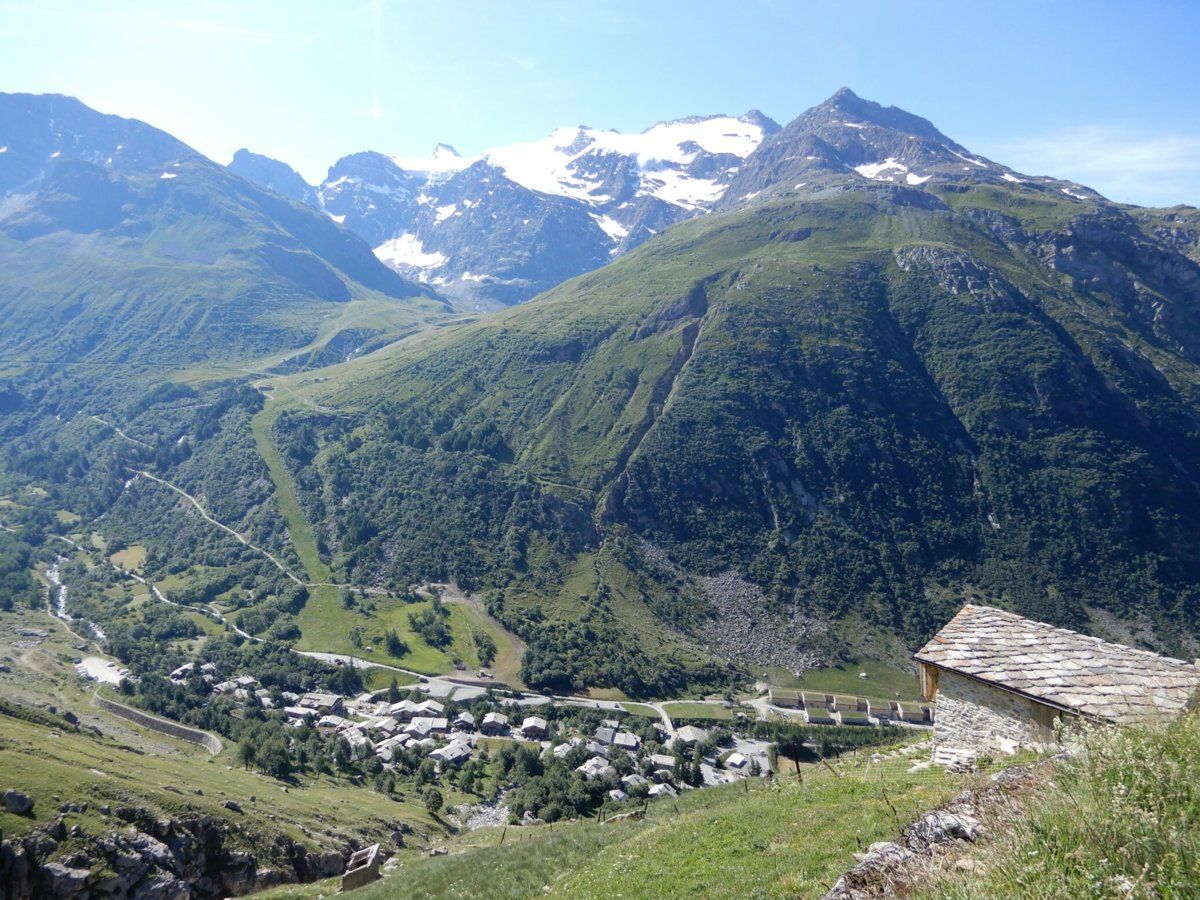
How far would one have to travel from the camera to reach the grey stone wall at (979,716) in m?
17.2

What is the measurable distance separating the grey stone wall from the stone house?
0.08ft

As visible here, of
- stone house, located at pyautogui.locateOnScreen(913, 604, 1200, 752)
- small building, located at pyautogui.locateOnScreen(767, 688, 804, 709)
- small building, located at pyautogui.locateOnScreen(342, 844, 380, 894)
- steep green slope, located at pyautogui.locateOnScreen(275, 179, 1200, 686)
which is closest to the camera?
stone house, located at pyautogui.locateOnScreen(913, 604, 1200, 752)

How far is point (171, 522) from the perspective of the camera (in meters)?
166

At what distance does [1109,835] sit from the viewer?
23.9ft

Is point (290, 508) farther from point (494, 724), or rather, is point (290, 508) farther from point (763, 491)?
point (763, 491)

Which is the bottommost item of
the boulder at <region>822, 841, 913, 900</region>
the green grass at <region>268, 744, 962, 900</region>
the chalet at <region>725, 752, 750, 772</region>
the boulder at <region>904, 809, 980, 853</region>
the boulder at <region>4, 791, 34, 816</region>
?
the chalet at <region>725, 752, 750, 772</region>

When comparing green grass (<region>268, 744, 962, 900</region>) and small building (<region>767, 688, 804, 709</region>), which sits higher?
green grass (<region>268, 744, 962, 900</region>)

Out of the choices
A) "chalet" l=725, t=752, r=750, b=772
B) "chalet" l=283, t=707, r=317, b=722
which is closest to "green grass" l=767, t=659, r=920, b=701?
"chalet" l=725, t=752, r=750, b=772

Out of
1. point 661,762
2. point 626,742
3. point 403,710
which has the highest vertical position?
point 661,762

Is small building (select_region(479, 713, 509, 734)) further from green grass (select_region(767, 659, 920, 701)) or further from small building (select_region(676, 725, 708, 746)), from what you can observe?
green grass (select_region(767, 659, 920, 701))

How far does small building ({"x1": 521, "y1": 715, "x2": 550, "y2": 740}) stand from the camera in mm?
91625

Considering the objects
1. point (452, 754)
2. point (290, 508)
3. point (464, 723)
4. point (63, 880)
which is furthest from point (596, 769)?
point (290, 508)

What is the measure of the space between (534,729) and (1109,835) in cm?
9299

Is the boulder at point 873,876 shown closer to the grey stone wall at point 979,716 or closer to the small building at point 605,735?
the grey stone wall at point 979,716
